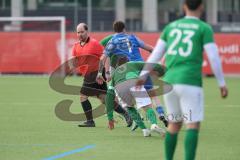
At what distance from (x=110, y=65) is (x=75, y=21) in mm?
38954

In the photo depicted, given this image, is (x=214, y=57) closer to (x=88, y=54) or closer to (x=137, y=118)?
(x=137, y=118)

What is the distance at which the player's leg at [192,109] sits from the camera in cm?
893

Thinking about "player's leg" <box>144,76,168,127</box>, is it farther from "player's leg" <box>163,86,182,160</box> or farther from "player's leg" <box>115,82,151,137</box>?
"player's leg" <box>163,86,182,160</box>

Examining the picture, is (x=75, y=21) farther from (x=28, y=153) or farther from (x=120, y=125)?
(x=28, y=153)

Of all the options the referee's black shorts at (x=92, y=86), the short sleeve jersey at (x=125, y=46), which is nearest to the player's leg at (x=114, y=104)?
the referee's black shorts at (x=92, y=86)

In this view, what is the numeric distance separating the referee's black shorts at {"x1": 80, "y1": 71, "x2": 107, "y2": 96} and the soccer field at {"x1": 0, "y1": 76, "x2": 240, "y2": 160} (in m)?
0.66

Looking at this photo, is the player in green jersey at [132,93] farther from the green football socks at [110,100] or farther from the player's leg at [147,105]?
the green football socks at [110,100]

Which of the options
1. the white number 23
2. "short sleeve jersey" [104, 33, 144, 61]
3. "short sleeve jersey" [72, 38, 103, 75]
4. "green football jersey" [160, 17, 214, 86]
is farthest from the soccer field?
the white number 23

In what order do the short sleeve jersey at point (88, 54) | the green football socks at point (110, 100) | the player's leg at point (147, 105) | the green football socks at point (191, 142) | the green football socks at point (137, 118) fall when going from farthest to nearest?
the short sleeve jersey at point (88, 54) → the green football socks at point (110, 100) → the green football socks at point (137, 118) → the player's leg at point (147, 105) → the green football socks at point (191, 142)

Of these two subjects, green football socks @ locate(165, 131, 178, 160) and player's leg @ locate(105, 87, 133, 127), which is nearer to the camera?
green football socks @ locate(165, 131, 178, 160)

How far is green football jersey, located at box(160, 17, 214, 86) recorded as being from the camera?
8938 millimetres

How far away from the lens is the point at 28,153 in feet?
36.1

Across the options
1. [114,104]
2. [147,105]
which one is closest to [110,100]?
[114,104]

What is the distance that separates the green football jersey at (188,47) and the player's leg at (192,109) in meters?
0.08
